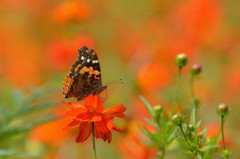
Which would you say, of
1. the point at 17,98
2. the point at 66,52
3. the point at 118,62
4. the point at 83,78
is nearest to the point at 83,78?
the point at 83,78

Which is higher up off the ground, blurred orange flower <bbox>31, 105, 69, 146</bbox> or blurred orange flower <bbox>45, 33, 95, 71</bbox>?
blurred orange flower <bbox>45, 33, 95, 71</bbox>

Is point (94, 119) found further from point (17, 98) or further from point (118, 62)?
point (118, 62)

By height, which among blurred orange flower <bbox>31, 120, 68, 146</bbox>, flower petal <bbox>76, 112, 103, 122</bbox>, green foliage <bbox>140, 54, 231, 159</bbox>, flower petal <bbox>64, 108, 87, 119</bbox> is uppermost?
flower petal <bbox>64, 108, 87, 119</bbox>

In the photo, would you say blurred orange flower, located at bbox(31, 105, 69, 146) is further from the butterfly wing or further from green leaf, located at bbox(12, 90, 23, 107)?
the butterfly wing

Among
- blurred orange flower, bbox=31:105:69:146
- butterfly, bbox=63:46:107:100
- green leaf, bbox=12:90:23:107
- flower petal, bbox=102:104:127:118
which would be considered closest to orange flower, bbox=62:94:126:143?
flower petal, bbox=102:104:127:118

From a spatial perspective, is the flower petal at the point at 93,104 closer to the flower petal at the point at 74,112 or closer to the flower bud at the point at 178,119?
the flower petal at the point at 74,112

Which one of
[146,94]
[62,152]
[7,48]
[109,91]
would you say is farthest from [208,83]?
[7,48]

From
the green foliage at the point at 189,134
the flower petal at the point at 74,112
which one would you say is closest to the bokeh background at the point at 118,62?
the green foliage at the point at 189,134
